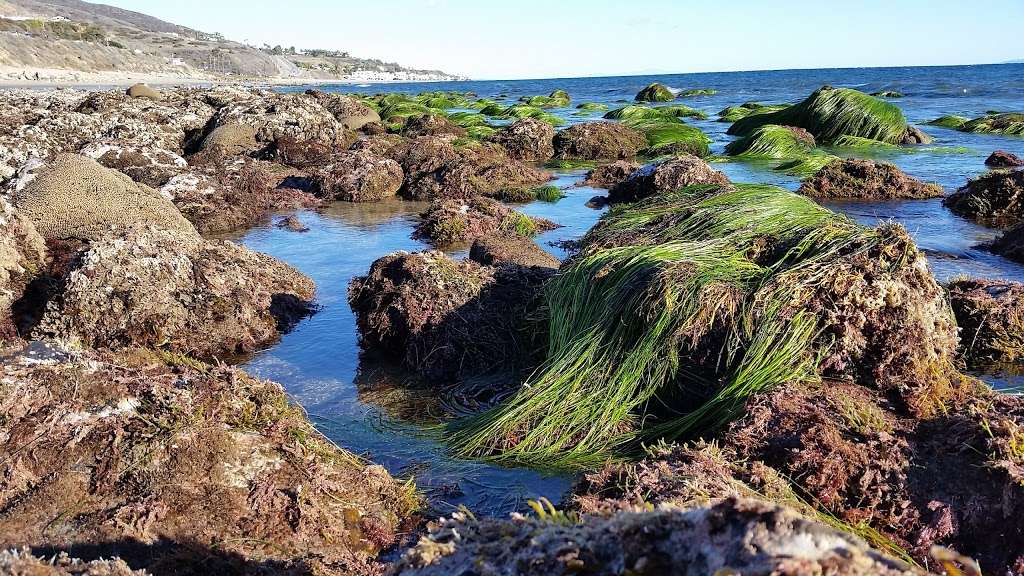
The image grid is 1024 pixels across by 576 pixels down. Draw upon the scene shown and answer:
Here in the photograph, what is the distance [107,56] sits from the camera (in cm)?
6278

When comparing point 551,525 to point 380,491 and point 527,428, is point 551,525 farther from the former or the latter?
point 527,428

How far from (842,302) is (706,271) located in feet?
2.39

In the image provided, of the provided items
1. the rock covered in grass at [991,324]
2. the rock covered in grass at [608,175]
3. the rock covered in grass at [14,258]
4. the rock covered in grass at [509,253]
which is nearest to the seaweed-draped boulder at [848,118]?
the rock covered in grass at [608,175]

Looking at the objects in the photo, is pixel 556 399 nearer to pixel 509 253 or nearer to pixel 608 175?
pixel 509 253

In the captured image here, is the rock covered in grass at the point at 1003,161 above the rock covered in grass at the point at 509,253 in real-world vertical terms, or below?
above

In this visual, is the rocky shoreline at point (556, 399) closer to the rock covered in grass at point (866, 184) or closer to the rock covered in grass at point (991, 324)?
the rock covered in grass at point (991, 324)

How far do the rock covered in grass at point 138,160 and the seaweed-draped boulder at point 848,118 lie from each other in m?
12.9

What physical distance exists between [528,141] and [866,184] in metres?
7.71

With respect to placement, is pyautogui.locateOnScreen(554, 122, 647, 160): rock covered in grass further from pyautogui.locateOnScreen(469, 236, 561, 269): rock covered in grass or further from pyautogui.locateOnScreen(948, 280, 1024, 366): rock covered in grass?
pyautogui.locateOnScreen(948, 280, 1024, 366): rock covered in grass

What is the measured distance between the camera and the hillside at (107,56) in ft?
172

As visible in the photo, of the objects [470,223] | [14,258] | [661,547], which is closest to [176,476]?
[661,547]

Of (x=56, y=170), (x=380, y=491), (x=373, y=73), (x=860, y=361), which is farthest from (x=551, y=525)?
(x=373, y=73)

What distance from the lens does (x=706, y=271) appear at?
3.81 metres

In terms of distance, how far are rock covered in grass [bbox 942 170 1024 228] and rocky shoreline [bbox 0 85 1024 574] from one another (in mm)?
4930
